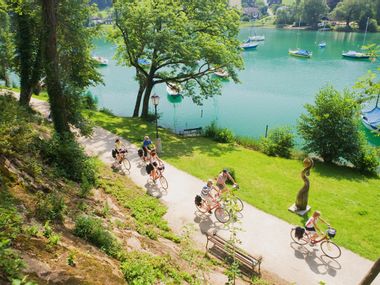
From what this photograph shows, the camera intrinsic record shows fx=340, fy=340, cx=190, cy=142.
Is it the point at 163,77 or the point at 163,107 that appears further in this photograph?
the point at 163,107

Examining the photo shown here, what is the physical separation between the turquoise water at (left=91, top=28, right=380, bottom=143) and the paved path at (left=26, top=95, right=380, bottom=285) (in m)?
17.9

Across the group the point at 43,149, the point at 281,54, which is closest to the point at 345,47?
the point at 281,54

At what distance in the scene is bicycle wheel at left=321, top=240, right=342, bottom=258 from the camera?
12594 millimetres

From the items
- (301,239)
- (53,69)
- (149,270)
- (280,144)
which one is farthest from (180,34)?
(149,270)

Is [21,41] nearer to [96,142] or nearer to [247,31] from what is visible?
[96,142]

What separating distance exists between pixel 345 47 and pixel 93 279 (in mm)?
91604

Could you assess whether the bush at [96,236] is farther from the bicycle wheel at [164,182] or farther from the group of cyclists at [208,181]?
the bicycle wheel at [164,182]

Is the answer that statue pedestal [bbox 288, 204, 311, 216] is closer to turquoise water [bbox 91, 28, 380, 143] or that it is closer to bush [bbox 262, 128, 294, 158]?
bush [bbox 262, 128, 294, 158]

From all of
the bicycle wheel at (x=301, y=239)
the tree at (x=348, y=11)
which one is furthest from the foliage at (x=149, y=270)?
the tree at (x=348, y=11)

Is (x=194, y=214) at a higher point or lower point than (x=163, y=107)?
higher

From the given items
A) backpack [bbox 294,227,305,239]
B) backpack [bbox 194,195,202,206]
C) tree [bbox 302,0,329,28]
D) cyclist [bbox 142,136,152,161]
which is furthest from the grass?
tree [bbox 302,0,329,28]

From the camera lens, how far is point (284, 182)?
1927cm

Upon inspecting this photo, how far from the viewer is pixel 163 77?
3019 centimetres

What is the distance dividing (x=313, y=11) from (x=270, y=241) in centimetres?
11601
